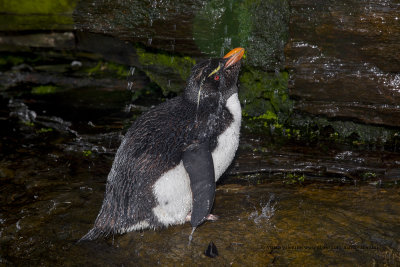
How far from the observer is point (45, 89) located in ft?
22.0

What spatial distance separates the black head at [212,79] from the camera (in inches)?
134

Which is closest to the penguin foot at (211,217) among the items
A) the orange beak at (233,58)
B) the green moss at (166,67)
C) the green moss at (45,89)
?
the orange beak at (233,58)

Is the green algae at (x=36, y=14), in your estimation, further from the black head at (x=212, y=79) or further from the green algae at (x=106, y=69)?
the black head at (x=212, y=79)

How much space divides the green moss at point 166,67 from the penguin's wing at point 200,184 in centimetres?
235

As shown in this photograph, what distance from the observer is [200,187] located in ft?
9.94

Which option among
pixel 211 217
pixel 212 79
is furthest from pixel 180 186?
pixel 212 79

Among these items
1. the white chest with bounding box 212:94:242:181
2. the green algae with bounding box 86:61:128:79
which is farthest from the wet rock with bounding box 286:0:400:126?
the green algae with bounding box 86:61:128:79

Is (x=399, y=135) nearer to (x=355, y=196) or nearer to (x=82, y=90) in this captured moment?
(x=355, y=196)

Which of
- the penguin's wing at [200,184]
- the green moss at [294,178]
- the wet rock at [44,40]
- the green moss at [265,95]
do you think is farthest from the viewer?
the wet rock at [44,40]

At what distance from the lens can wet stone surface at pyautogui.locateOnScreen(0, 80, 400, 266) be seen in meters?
2.81

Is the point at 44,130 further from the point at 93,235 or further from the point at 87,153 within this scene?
the point at 93,235

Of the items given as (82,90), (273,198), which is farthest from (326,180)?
(82,90)

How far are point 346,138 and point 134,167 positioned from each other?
267 cm

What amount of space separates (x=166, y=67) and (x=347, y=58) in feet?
7.38
